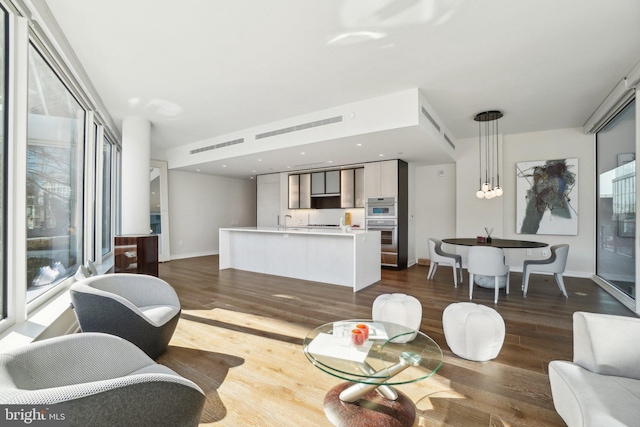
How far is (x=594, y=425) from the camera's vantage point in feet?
3.93

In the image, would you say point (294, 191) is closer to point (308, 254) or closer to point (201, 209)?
point (201, 209)

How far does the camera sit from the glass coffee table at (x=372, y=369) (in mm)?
1577

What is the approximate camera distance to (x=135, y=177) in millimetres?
5168

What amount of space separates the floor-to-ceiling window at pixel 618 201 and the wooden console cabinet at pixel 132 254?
711 centimetres

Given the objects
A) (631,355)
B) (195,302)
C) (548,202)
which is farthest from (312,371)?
(548,202)

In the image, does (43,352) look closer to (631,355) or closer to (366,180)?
(631,355)

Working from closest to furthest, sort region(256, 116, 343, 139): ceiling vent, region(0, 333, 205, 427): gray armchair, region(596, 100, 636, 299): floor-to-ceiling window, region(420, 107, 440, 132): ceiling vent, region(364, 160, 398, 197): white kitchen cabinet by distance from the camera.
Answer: region(0, 333, 205, 427): gray armchair → region(596, 100, 636, 299): floor-to-ceiling window → region(420, 107, 440, 132): ceiling vent → region(256, 116, 343, 139): ceiling vent → region(364, 160, 398, 197): white kitchen cabinet

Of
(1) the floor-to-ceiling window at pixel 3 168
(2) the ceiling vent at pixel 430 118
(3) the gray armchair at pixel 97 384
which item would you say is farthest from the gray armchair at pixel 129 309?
(2) the ceiling vent at pixel 430 118

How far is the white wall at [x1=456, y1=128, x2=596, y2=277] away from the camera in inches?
223

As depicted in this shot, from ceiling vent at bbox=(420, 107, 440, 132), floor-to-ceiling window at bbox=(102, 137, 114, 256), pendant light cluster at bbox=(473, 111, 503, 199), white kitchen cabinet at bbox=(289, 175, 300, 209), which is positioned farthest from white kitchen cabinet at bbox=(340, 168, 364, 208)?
floor-to-ceiling window at bbox=(102, 137, 114, 256)

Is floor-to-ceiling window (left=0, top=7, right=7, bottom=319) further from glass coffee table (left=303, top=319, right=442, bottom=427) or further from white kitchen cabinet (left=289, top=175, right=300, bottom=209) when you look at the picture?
white kitchen cabinet (left=289, top=175, right=300, bottom=209)

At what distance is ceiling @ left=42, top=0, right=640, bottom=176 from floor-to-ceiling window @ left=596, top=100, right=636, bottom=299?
596 millimetres

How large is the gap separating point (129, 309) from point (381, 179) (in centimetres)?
570

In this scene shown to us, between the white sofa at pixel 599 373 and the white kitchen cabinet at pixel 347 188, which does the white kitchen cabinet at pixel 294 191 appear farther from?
the white sofa at pixel 599 373
